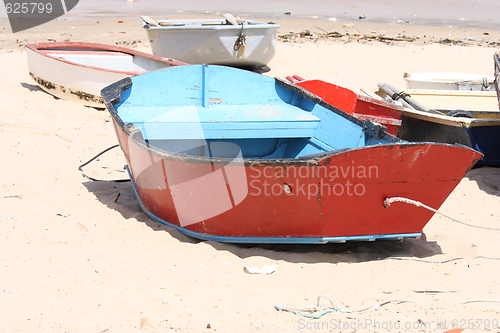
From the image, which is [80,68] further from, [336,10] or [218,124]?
[336,10]

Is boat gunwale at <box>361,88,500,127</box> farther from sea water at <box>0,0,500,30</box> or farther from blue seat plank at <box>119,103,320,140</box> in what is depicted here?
sea water at <box>0,0,500,30</box>

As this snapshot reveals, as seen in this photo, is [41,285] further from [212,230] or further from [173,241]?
[212,230]

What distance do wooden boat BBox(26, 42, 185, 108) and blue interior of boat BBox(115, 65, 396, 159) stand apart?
2176 millimetres

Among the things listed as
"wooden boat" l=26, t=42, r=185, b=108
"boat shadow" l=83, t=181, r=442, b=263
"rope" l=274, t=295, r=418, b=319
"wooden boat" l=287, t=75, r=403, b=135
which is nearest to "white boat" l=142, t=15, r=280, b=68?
"wooden boat" l=26, t=42, r=185, b=108

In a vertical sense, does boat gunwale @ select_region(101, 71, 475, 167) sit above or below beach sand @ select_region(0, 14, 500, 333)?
above

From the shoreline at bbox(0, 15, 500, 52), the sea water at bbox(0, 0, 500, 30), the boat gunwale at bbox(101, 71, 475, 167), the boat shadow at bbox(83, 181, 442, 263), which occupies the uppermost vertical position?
the boat gunwale at bbox(101, 71, 475, 167)

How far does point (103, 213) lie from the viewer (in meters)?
3.63

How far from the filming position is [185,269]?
2842 mm

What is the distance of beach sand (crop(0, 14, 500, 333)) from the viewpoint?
2.31 meters

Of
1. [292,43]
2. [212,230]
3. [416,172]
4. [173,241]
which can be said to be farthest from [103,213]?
[292,43]

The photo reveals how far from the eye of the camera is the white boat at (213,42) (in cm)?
854

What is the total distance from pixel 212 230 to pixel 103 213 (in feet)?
3.66

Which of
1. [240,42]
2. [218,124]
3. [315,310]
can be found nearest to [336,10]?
[240,42]

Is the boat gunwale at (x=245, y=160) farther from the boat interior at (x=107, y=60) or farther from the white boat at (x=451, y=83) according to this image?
the boat interior at (x=107, y=60)
